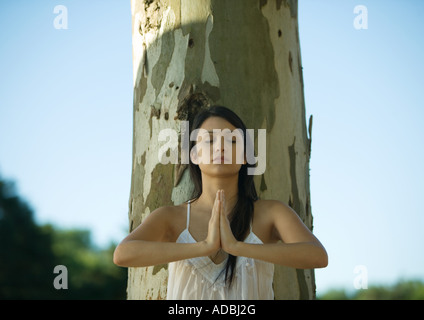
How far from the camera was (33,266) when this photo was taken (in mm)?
16734

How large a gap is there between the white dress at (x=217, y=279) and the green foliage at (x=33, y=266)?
14578 millimetres

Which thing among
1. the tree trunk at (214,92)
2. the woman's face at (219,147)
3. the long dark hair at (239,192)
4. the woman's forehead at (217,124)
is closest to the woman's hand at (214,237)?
the long dark hair at (239,192)

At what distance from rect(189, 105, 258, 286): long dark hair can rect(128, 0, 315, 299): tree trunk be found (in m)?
0.18

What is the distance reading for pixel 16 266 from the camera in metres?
16.1

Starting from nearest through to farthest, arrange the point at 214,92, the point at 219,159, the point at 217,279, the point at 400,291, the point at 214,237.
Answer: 1. the point at 214,237
2. the point at 217,279
3. the point at 219,159
4. the point at 214,92
5. the point at 400,291
